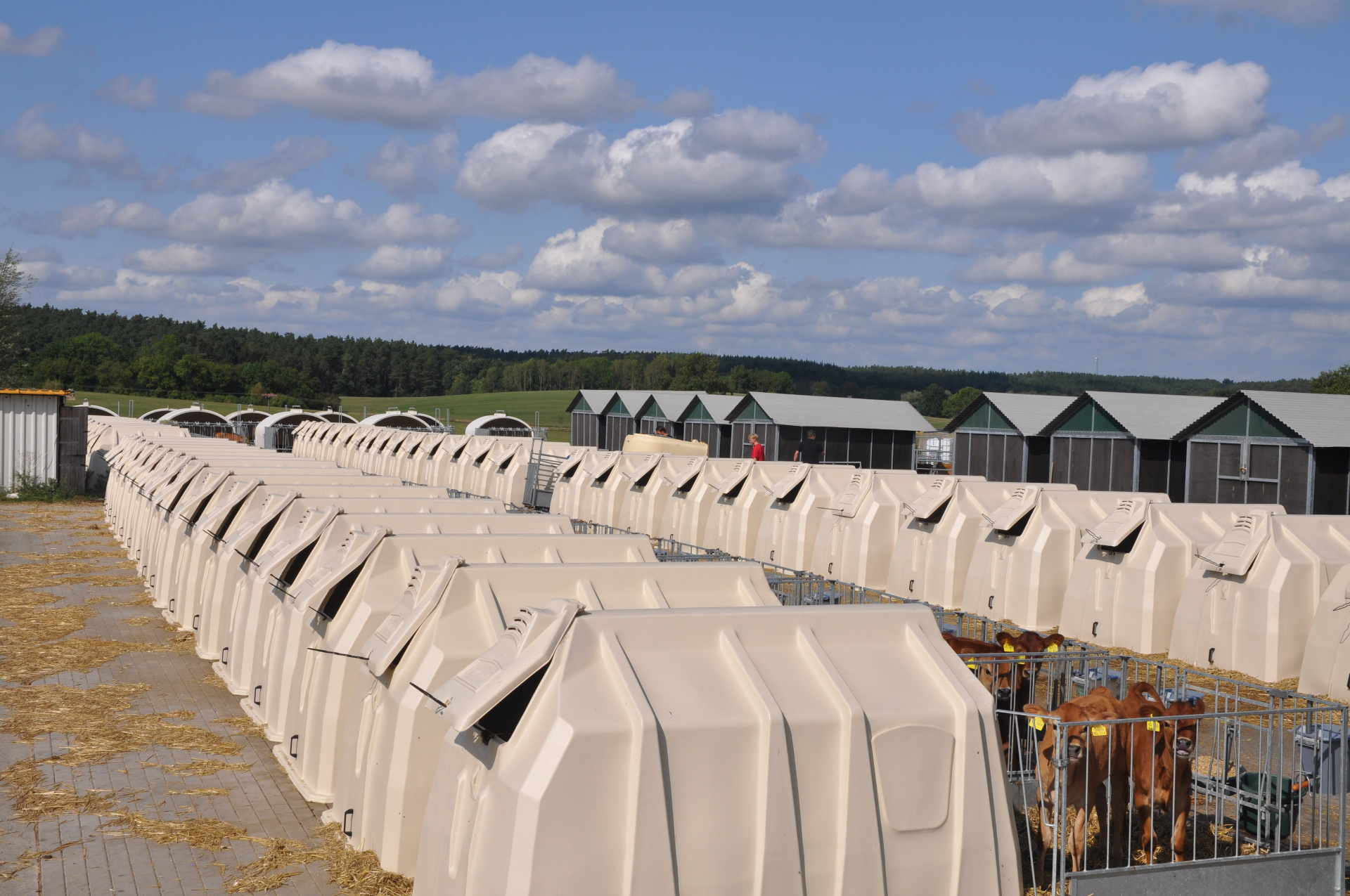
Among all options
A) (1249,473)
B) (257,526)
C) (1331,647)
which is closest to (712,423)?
(1249,473)

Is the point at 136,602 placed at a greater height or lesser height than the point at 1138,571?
lesser

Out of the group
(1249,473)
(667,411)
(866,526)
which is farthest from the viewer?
(667,411)

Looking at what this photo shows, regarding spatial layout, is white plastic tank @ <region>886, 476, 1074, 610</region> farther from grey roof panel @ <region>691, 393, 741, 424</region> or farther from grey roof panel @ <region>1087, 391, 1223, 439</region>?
grey roof panel @ <region>691, 393, 741, 424</region>

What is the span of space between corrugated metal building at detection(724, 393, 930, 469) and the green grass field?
3960cm

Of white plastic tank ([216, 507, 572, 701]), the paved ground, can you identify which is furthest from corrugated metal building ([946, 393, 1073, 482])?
the paved ground

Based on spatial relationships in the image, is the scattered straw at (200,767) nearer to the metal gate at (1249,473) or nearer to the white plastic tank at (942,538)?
the white plastic tank at (942,538)

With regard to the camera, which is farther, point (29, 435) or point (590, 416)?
point (590, 416)

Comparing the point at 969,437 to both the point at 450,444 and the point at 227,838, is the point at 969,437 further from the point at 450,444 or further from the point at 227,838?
the point at 227,838

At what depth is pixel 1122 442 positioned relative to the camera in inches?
1198

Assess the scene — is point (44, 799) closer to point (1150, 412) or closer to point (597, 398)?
point (1150, 412)

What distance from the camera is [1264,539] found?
42.3ft

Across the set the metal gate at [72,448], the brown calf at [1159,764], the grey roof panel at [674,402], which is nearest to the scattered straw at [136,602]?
the brown calf at [1159,764]

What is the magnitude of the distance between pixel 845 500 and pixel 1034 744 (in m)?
12.0

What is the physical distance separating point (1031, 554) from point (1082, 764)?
937 centimetres
